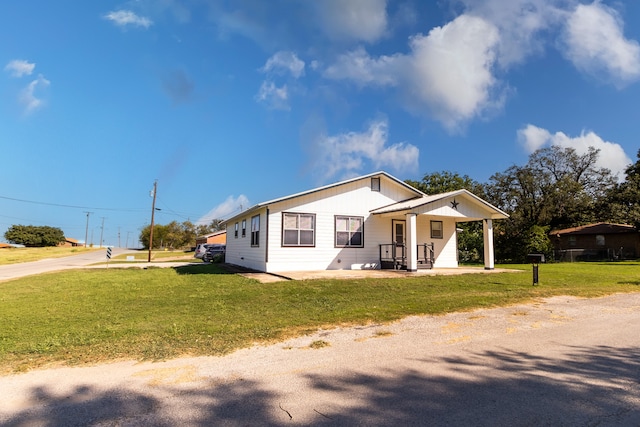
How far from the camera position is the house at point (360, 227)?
1552 cm

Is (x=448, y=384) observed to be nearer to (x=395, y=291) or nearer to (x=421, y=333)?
(x=421, y=333)

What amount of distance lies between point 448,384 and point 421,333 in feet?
6.54

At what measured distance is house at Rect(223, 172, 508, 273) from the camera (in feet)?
50.9

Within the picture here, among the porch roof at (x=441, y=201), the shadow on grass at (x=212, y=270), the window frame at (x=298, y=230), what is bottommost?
the shadow on grass at (x=212, y=270)

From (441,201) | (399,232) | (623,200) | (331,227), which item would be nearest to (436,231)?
(399,232)

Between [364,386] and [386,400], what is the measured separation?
0.36 meters

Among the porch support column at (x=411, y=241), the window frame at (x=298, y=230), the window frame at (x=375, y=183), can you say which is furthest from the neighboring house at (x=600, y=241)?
the window frame at (x=298, y=230)

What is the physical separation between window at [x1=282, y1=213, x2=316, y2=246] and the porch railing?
3.47m

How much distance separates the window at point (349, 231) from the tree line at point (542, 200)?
47.3ft

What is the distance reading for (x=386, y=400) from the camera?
129 inches

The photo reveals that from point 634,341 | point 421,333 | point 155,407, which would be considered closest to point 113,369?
point 155,407

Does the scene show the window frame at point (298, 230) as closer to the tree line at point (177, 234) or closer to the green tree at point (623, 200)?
the green tree at point (623, 200)

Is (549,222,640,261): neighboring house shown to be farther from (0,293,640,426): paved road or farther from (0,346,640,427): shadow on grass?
(0,346,640,427): shadow on grass

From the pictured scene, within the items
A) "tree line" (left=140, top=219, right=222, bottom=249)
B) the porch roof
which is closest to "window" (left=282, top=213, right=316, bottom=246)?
the porch roof
